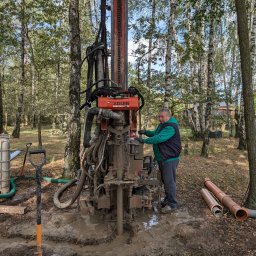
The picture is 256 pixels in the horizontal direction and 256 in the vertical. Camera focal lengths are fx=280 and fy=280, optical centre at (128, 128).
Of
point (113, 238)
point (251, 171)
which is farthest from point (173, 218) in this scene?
point (251, 171)

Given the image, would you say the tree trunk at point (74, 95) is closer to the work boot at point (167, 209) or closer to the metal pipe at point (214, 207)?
the work boot at point (167, 209)

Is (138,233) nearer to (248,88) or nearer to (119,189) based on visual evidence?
(119,189)

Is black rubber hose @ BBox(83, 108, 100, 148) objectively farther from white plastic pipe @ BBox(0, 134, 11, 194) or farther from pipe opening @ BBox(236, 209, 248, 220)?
pipe opening @ BBox(236, 209, 248, 220)

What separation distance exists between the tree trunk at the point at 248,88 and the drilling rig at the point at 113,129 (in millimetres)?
1821

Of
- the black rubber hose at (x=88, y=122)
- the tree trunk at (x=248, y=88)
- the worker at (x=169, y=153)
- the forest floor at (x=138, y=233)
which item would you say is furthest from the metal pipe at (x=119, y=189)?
the tree trunk at (x=248, y=88)

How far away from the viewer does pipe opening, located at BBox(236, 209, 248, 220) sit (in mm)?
4555

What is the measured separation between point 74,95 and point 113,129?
2.75 metres

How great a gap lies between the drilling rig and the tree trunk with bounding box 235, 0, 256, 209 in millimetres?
1821

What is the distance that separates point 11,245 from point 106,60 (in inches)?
121

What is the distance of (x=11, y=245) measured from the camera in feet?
12.5

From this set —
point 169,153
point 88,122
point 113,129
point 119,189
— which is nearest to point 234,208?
point 169,153

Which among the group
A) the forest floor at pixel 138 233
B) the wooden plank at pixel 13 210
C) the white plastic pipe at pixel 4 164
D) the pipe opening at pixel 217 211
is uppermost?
the white plastic pipe at pixel 4 164

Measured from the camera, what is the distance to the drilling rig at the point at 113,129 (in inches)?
158

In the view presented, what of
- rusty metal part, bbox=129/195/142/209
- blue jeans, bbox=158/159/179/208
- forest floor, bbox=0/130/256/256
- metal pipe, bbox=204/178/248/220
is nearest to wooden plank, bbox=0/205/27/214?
forest floor, bbox=0/130/256/256
